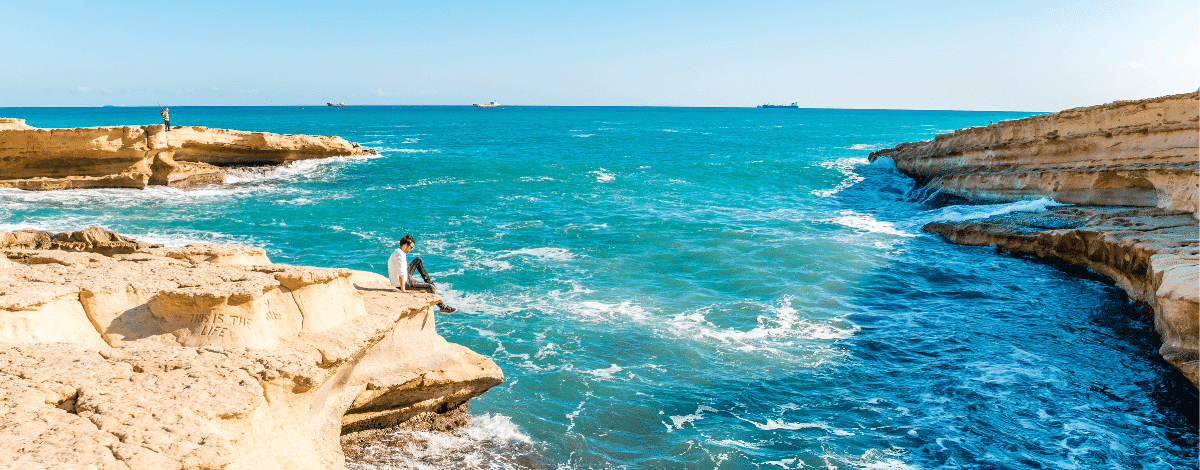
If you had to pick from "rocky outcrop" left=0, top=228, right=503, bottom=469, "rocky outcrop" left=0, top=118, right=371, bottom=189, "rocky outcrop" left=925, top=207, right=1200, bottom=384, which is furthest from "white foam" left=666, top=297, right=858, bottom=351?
"rocky outcrop" left=0, top=118, right=371, bottom=189

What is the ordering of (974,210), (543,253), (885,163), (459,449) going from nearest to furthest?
(459,449) < (543,253) < (974,210) < (885,163)

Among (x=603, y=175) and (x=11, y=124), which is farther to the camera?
(x=603, y=175)

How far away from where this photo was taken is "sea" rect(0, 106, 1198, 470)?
10984mm

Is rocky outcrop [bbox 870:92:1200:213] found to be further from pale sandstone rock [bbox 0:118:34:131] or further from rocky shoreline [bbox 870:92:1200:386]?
pale sandstone rock [bbox 0:118:34:131]

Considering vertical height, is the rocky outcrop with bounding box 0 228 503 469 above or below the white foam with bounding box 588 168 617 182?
above

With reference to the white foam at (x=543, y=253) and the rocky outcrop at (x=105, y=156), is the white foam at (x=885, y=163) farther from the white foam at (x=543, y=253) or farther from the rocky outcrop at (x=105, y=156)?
the rocky outcrop at (x=105, y=156)

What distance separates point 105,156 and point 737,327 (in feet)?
105

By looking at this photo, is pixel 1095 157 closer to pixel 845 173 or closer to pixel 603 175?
pixel 845 173

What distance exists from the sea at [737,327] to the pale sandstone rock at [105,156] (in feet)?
4.75

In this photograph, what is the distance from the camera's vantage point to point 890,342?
15.4 m

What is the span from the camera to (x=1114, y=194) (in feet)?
77.4

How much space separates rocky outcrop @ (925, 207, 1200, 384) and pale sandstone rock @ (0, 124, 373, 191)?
34.8 m

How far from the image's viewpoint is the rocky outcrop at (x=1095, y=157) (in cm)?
2172

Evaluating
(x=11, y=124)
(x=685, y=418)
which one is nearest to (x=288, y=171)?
(x=11, y=124)
